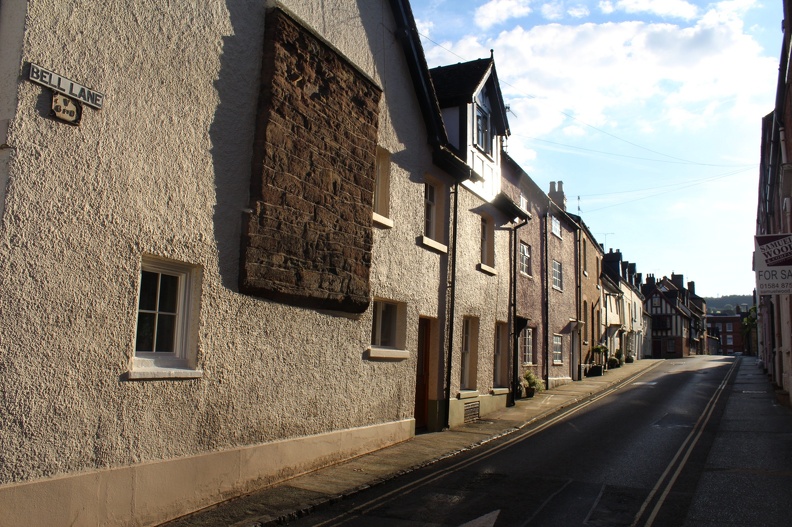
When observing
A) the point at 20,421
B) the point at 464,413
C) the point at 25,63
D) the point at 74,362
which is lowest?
the point at 464,413

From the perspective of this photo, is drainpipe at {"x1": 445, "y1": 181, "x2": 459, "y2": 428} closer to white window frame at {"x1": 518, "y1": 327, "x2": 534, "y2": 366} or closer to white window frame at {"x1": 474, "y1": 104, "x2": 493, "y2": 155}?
white window frame at {"x1": 474, "y1": 104, "x2": 493, "y2": 155}

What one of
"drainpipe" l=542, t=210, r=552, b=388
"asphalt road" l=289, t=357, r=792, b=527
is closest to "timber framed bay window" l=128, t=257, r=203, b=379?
"asphalt road" l=289, t=357, r=792, b=527

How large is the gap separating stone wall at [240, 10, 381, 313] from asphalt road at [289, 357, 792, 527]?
305cm

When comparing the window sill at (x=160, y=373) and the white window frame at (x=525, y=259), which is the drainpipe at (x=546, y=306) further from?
the window sill at (x=160, y=373)

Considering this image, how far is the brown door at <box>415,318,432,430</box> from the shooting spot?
1403 cm

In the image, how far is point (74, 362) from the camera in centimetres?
628

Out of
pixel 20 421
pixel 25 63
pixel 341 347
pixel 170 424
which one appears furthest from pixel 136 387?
pixel 341 347

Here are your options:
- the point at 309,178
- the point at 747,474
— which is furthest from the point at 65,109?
the point at 747,474

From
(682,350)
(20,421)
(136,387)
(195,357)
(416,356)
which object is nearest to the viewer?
(20,421)

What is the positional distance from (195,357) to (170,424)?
81cm

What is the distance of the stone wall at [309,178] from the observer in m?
8.76

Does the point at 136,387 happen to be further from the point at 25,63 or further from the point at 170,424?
the point at 25,63

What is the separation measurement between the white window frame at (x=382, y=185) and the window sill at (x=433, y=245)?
138 cm

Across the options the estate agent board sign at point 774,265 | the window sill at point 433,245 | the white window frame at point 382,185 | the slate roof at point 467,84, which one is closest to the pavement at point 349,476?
the window sill at point 433,245
